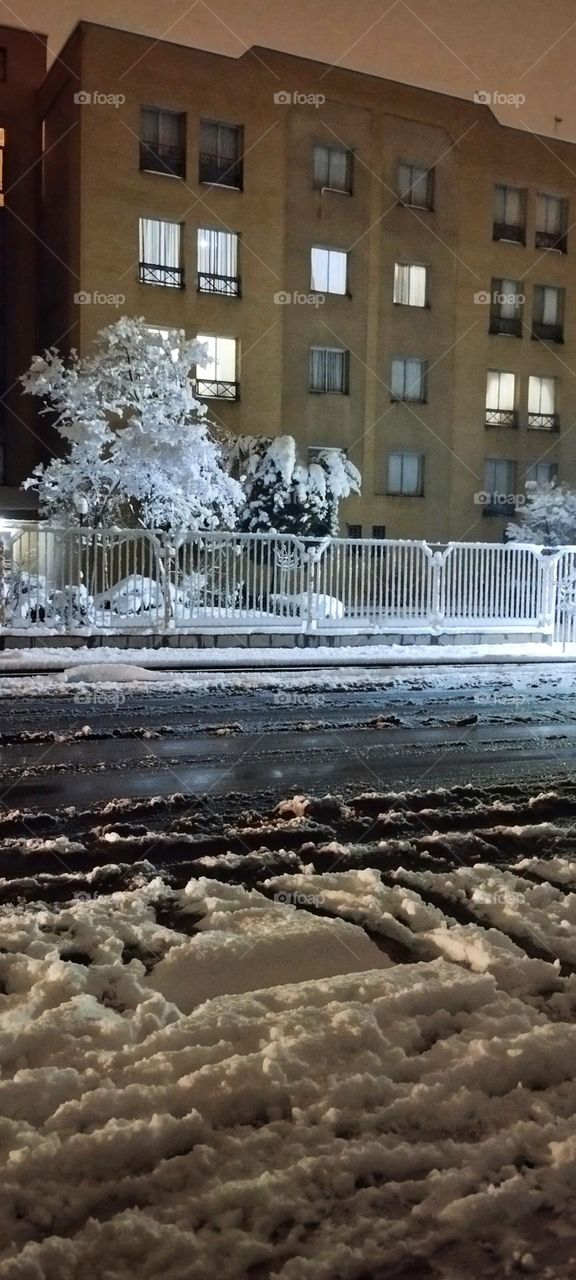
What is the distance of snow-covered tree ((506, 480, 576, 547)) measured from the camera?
3031 cm

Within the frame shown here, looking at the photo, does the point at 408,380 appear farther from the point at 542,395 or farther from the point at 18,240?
the point at 18,240

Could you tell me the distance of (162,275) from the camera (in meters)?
28.2

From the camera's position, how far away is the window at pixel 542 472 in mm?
34125

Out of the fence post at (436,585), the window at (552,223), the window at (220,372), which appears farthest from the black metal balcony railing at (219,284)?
the fence post at (436,585)

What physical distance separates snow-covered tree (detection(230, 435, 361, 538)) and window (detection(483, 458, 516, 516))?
8.97 meters

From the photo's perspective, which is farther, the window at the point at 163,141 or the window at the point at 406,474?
the window at the point at 406,474

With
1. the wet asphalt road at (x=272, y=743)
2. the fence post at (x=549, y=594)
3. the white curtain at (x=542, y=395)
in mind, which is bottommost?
the wet asphalt road at (x=272, y=743)

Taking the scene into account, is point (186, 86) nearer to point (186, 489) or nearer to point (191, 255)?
point (191, 255)

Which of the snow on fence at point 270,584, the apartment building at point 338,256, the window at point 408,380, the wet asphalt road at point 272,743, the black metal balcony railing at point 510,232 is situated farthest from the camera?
the black metal balcony railing at point 510,232

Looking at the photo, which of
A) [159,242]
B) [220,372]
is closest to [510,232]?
[220,372]

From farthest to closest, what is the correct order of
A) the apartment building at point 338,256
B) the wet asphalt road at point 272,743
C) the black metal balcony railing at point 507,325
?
the black metal balcony railing at point 507,325 → the apartment building at point 338,256 → the wet asphalt road at point 272,743

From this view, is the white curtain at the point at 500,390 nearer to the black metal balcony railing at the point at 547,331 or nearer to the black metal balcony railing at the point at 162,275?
the black metal balcony railing at the point at 547,331

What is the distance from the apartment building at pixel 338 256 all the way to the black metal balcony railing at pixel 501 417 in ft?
0.29

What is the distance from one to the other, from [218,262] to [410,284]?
659 centimetres
